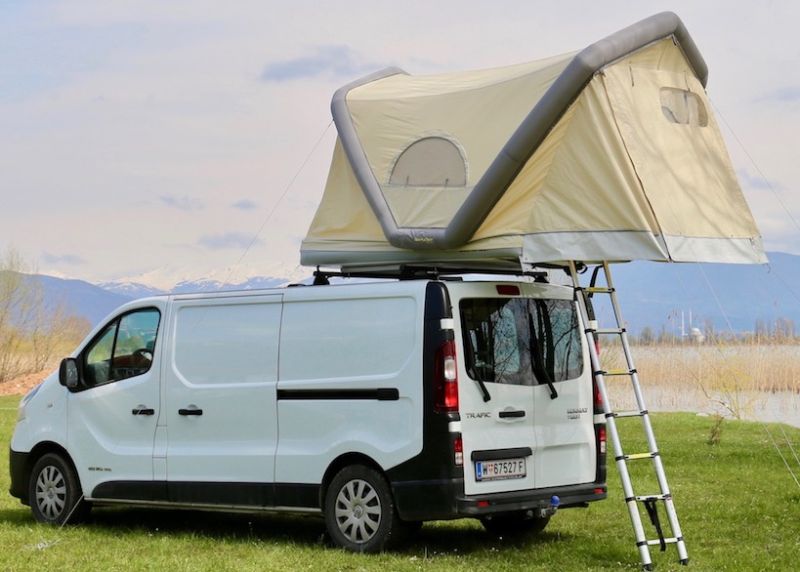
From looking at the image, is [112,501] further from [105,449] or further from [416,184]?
[416,184]

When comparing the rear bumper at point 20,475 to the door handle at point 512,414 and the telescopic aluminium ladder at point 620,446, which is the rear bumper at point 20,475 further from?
the telescopic aluminium ladder at point 620,446

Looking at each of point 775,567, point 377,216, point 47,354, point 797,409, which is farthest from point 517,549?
point 47,354

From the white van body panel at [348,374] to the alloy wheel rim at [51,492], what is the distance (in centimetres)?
255

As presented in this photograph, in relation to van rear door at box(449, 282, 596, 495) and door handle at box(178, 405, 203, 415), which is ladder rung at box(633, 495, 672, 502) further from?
door handle at box(178, 405, 203, 415)

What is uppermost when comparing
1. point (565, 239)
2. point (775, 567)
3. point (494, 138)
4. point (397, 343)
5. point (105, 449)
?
point (494, 138)

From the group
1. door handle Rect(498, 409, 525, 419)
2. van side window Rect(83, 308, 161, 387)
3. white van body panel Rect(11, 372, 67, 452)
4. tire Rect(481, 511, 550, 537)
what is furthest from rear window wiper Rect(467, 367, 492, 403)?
white van body panel Rect(11, 372, 67, 452)

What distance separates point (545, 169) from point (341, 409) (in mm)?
2408

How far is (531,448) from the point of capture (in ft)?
35.0

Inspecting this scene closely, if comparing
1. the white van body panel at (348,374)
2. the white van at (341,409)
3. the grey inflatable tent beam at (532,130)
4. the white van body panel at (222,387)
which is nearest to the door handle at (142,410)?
the white van at (341,409)

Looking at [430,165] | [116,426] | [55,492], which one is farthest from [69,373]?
[430,165]

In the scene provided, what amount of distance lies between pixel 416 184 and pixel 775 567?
13.6 feet

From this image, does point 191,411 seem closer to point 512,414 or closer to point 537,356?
point 512,414

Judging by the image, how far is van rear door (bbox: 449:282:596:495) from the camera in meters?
10.3

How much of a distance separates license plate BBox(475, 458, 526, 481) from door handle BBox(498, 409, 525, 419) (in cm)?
32
